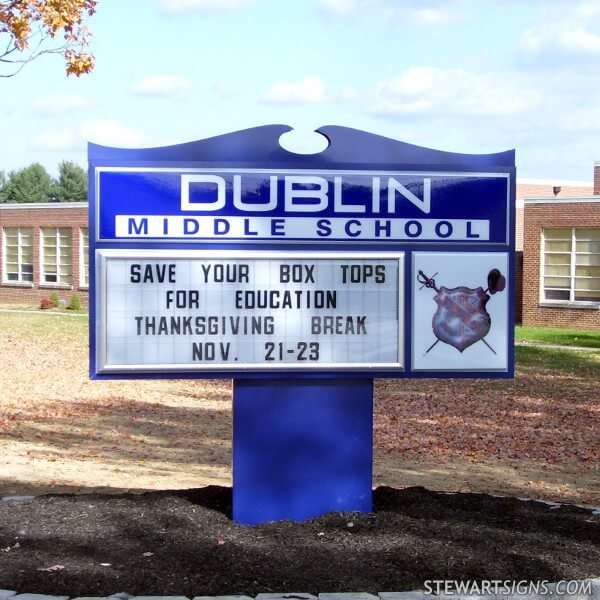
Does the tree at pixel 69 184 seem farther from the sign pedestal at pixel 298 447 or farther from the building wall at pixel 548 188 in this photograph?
the sign pedestal at pixel 298 447

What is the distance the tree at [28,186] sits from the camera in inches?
3531

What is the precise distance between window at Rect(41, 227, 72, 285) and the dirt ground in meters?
26.8

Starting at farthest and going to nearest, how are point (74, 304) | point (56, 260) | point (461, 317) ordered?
point (56, 260)
point (74, 304)
point (461, 317)

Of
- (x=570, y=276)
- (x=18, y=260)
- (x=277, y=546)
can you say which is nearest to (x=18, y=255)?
(x=18, y=260)

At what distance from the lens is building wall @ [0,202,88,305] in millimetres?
47344

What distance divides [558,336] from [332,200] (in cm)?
2650

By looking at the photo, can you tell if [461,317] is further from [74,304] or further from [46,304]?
[46,304]

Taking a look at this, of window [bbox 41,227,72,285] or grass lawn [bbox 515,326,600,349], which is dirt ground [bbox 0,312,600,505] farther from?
window [bbox 41,227,72,285]

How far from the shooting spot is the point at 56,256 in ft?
160

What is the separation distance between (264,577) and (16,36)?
11.6 meters

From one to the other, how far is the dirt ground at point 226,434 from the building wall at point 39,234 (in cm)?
2593

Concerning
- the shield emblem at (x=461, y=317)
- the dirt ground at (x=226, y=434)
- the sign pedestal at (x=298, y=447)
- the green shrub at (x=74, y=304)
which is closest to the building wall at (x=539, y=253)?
the dirt ground at (x=226, y=434)

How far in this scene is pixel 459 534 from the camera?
662 centimetres

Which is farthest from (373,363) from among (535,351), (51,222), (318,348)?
(51,222)
